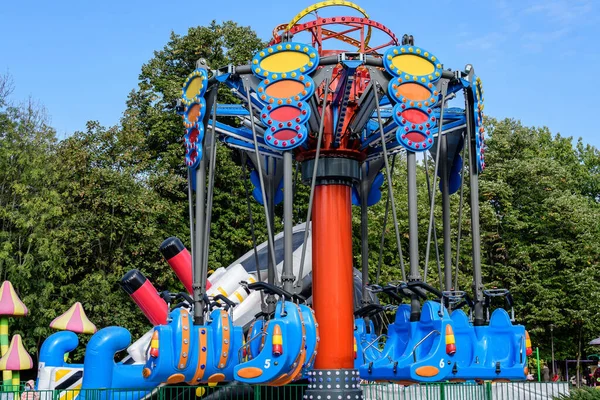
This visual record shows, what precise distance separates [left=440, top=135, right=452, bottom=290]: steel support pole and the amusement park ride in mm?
46

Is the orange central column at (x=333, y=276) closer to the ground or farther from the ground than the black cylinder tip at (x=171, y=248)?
closer to the ground

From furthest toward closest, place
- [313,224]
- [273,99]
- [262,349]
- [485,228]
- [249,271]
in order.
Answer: [485,228] → [249,271] → [313,224] → [273,99] → [262,349]

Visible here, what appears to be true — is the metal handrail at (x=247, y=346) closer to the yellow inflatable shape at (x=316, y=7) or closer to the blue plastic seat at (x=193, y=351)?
the blue plastic seat at (x=193, y=351)

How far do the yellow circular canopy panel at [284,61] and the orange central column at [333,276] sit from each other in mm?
2141

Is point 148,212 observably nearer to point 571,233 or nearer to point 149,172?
point 149,172

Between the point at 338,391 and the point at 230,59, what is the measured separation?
923 inches

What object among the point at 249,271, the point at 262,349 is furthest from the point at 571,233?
the point at 262,349

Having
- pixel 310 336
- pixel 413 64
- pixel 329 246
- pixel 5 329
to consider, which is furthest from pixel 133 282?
pixel 413 64

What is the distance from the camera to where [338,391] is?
11.6 m

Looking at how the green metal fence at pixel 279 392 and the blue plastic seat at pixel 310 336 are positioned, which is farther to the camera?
the green metal fence at pixel 279 392

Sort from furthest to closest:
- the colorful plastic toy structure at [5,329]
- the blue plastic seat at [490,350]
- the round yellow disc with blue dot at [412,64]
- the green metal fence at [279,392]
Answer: the colorful plastic toy structure at [5,329] < the green metal fence at [279,392] < the round yellow disc with blue dot at [412,64] < the blue plastic seat at [490,350]

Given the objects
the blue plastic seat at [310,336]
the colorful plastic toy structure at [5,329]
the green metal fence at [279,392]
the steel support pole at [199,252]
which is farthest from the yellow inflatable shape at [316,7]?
the colorful plastic toy structure at [5,329]

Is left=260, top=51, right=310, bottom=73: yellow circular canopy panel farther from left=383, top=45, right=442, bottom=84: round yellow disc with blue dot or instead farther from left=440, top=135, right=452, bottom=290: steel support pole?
left=440, top=135, right=452, bottom=290: steel support pole

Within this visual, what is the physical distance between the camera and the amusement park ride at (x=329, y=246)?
10.9m
